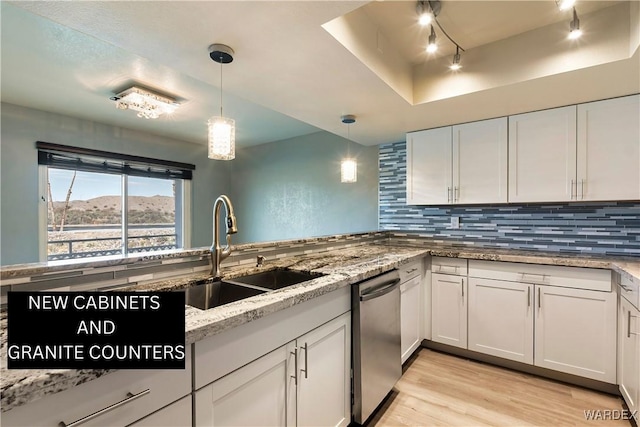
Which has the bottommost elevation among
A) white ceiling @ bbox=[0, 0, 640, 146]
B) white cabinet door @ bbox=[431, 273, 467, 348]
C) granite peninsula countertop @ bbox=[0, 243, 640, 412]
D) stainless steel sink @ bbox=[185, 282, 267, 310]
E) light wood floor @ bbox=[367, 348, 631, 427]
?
light wood floor @ bbox=[367, 348, 631, 427]

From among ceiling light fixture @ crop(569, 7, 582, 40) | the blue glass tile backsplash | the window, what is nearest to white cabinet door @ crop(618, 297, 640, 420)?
the blue glass tile backsplash

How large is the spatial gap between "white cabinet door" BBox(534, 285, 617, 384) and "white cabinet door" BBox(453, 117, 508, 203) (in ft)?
2.83

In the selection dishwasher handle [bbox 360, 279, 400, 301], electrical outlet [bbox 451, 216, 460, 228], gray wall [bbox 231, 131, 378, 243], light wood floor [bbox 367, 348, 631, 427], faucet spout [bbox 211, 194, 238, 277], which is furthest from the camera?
gray wall [bbox 231, 131, 378, 243]

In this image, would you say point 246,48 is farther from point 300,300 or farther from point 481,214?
point 481,214

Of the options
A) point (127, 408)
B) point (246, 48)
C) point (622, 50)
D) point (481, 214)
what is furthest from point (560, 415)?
point (246, 48)

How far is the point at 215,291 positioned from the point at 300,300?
531 mm

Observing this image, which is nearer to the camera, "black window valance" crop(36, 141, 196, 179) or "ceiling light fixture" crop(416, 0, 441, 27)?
"ceiling light fixture" crop(416, 0, 441, 27)

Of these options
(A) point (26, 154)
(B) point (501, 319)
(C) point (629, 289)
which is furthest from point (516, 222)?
(A) point (26, 154)

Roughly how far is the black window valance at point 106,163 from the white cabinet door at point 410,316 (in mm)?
3947

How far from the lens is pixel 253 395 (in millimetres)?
1082

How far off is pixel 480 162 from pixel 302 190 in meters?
2.42

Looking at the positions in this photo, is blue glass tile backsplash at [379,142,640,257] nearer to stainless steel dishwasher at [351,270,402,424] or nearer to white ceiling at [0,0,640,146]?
white ceiling at [0,0,640,146]

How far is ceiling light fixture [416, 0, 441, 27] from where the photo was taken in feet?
5.28

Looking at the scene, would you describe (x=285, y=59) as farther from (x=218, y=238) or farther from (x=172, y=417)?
(x=172, y=417)
